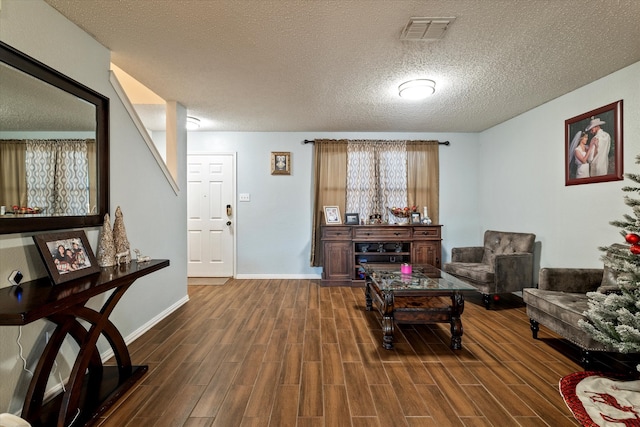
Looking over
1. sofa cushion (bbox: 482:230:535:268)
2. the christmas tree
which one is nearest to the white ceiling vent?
the christmas tree

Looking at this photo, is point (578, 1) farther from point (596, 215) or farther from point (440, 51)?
point (596, 215)

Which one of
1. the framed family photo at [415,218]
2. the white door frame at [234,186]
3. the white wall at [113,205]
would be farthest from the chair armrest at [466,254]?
the white wall at [113,205]

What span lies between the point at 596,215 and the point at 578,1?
2103 millimetres

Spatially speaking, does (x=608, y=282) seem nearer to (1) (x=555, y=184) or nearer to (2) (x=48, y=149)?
(1) (x=555, y=184)

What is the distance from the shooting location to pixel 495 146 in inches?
178

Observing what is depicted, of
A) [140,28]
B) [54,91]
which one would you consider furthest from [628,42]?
A: [54,91]

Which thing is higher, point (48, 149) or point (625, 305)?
point (48, 149)

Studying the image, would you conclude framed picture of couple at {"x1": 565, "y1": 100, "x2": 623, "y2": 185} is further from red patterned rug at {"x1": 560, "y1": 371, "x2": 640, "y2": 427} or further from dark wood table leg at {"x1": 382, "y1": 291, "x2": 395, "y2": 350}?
dark wood table leg at {"x1": 382, "y1": 291, "x2": 395, "y2": 350}

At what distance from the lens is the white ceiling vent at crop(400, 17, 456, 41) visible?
1.94 m

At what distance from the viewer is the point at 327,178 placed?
15.7 feet

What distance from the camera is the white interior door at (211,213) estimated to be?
480 centimetres

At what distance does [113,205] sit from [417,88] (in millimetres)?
2980

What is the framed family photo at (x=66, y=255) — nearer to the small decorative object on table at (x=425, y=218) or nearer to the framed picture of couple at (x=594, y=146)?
the small decorative object on table at (x=425, y=218)

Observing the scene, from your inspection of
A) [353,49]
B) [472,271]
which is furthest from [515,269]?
[353,49]
